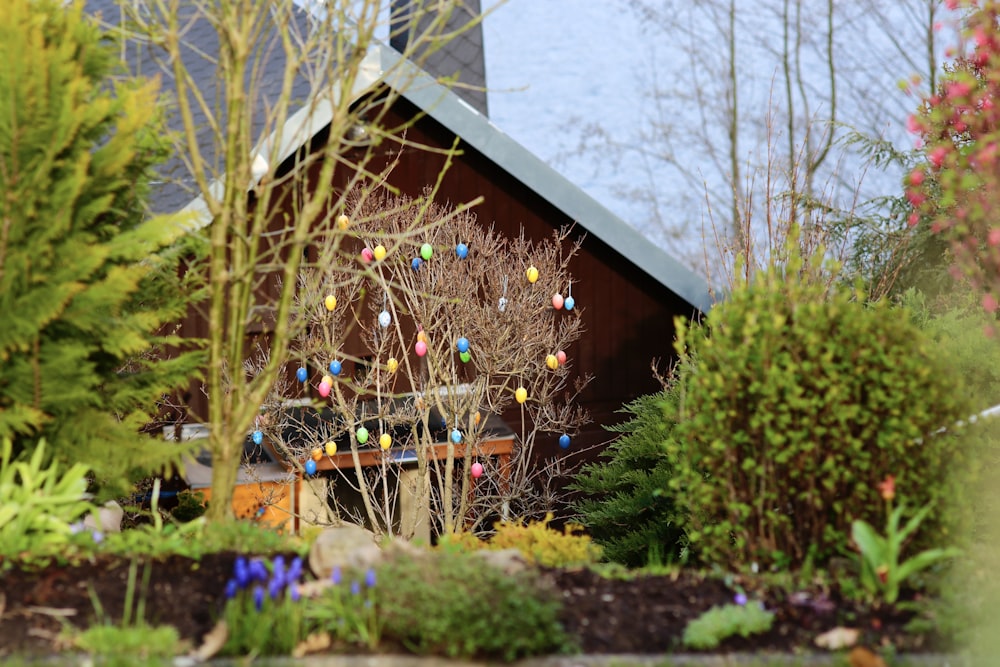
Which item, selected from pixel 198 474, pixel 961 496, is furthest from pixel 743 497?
pixel 198 474

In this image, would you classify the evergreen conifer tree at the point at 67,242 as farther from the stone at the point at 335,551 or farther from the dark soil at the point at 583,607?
the stone at the point at 335,551

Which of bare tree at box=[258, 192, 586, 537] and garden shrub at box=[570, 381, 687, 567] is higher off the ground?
bare tree at box=[258, 192, 586, 537]

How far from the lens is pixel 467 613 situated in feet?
12.2

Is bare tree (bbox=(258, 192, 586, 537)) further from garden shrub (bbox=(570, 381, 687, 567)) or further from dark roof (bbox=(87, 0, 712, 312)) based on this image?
dark roof (bbox=(87, 0, 712, 312))

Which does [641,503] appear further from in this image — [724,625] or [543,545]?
[724,625]

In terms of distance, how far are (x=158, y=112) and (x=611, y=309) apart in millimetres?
6302

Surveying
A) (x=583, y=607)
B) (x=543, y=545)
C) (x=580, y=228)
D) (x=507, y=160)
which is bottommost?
(x=583, y=607)

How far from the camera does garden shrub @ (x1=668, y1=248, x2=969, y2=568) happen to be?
174 inches

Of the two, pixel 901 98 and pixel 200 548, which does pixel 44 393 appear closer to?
pixel 200 548

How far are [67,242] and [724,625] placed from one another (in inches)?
125

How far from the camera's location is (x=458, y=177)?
10.5 meters

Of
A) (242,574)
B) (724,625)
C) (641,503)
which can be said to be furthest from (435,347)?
(724,625)

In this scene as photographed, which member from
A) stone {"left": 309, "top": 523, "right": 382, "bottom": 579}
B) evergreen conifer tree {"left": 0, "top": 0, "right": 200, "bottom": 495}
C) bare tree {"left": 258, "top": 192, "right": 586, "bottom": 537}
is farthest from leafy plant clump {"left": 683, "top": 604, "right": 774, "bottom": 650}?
bare tree {"left": 258, "top": 192, "right": 586, "bottom": 537}

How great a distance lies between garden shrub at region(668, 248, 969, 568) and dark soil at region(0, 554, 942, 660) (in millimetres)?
381
